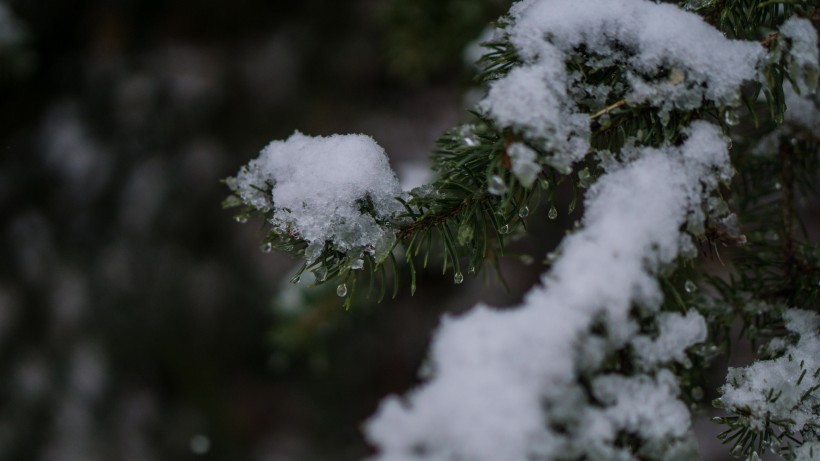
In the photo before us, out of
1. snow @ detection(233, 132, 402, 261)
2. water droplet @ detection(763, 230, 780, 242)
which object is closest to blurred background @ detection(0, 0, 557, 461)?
water droplet @ detection(763, 230, 780, 242)

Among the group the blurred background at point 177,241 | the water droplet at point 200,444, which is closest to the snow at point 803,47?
the blurred background at point 177,241

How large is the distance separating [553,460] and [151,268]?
2.04 metres

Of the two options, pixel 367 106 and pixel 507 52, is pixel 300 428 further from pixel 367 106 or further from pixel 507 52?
pixel 507 52

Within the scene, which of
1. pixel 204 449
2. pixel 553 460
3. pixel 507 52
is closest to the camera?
pixel 553 460

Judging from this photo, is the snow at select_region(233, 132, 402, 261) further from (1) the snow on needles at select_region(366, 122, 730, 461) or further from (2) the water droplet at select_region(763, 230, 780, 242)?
(2) the water droplet at select_region(763, 230, 780, 242)

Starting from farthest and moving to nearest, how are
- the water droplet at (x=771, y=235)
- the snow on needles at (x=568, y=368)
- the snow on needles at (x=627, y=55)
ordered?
the water droplet at (x=771, y=235), the snow on needles at (x=627, y=55), the snow on needles at (x=568, y=368)

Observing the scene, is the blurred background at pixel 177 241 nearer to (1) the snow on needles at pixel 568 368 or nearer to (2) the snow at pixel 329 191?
(2) the snow at pixel 329 191

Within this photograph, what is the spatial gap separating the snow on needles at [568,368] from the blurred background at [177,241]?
166 cm

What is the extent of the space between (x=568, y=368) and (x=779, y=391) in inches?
10.3

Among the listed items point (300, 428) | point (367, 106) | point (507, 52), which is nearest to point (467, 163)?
point (507, 52)

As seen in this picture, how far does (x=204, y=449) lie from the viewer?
6.94 ft

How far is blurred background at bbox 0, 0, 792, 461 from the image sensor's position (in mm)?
2145

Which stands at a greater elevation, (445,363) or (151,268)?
(151,268)

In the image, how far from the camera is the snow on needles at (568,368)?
1.30ft
